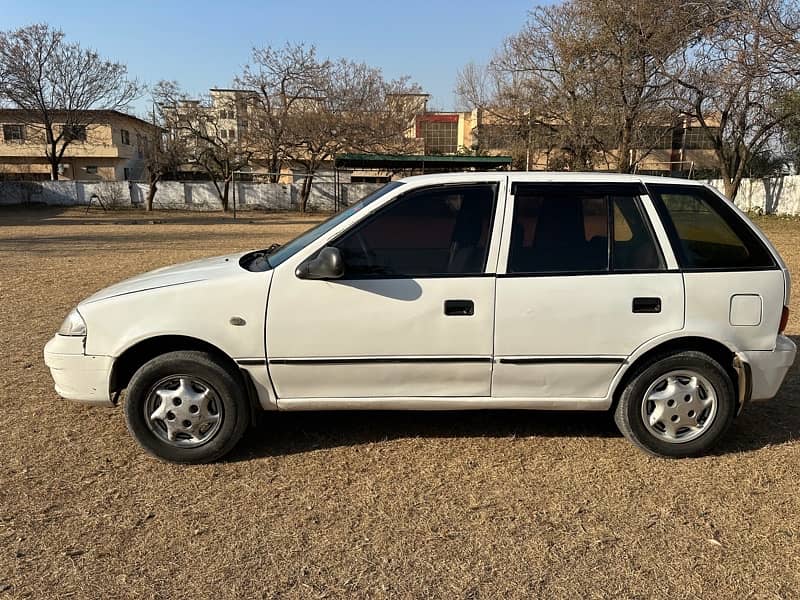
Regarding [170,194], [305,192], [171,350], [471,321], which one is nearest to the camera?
[471,321]

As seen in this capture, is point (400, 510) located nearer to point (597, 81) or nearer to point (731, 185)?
point (597, 81)

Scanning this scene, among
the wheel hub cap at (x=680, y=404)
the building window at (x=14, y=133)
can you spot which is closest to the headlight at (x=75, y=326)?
the wheel hub cap at (x=680, y=404)

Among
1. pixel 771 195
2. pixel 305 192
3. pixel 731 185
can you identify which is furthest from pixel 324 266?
pixel 771 195

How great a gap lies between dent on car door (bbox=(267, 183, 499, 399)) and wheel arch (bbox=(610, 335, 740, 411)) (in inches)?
33.9

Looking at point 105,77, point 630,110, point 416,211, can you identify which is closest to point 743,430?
point 416,211

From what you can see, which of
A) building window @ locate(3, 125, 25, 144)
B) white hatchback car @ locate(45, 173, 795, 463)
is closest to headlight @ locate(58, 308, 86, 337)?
white hatchback car @ locate(45, 173, 795, 463)

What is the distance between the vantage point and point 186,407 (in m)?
3.60

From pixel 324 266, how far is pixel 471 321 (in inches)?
36.1

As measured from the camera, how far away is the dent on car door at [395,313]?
3.51m

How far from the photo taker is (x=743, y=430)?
4219 mm

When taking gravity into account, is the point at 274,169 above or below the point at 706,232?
above

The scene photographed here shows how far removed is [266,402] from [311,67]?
1439 inches

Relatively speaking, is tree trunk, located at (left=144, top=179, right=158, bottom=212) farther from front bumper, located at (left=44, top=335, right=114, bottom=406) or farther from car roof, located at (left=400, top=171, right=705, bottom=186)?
car roof, located at (left=400, top=171, right=705, bottom=186)

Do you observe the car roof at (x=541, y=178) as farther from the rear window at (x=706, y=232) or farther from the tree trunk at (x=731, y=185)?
the tree trunk at (x=731, y=185)
